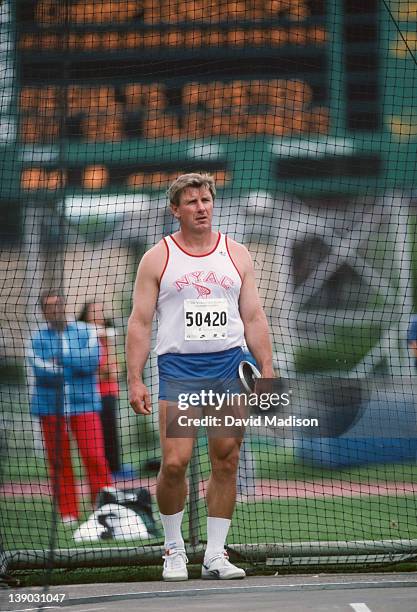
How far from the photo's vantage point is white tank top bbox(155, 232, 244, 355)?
6.14 meters

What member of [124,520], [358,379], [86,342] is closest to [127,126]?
[86,342]

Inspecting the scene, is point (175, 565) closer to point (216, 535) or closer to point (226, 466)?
point (216, 535)

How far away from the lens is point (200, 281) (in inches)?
243

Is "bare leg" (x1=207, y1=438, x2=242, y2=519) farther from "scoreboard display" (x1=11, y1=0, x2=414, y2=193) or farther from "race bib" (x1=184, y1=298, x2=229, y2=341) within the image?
"scoreboard display" (x1=11, y1=0, x2=414, y2=193)

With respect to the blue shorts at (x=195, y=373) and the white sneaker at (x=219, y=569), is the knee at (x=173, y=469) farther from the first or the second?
the white sneaker at (x=219, y=569)

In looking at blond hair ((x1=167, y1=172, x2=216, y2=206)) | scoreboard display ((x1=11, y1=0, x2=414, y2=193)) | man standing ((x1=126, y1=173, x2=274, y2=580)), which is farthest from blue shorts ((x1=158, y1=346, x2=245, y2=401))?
scoreboard display ((x1=11, y1=0, x2=414, y2=193))

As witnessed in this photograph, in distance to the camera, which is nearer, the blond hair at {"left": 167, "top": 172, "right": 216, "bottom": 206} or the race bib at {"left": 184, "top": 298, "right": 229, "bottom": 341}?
the race bib at {"left": 184, "top": 298, "right": 229, "bottom": 341}

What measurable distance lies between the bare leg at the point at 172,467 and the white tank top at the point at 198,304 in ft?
0.98

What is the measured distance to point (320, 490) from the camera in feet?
32.3

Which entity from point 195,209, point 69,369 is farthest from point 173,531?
point 69,369

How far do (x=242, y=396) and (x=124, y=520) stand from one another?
1845 millimetres

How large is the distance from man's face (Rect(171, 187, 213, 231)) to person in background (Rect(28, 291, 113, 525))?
2.51m

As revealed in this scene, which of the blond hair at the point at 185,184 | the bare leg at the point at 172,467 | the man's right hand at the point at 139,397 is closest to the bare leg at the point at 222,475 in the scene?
the bare leg at the point at 172,467

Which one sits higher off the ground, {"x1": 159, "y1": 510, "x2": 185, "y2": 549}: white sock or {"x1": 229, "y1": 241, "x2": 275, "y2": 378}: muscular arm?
{"x1": 229, "y1": 241, "x2": 275, "y2": 378}: muscular arm
